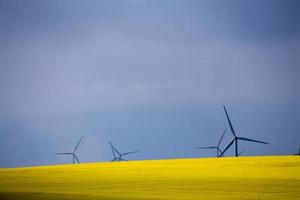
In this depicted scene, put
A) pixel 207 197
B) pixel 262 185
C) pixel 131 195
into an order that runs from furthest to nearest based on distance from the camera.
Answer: pixel 262 185 < pixel 131 195 < pixel 207 197

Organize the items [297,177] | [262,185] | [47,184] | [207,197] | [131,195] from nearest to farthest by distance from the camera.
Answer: [207,197] → [131,195] → [262,185] → [297,177] → [47,184]

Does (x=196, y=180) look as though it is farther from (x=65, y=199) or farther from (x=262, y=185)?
(x=65, y=199)

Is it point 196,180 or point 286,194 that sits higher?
point 196,180

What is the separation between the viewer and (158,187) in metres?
8.59

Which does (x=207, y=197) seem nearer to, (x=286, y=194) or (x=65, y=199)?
(x=286, y=194)

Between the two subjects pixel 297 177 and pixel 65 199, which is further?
pixel 297 177

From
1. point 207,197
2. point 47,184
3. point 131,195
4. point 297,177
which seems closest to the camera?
point 207,197

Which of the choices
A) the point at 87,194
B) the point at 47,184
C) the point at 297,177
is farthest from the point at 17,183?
the point at 297,177

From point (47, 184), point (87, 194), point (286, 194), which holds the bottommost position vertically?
point (286, 194)

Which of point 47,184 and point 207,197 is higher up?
point 47,184

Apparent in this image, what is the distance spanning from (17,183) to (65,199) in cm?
371

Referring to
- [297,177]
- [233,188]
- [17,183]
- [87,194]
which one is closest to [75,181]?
[17,183]

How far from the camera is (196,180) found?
31.1ft

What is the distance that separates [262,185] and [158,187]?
5.99ft
